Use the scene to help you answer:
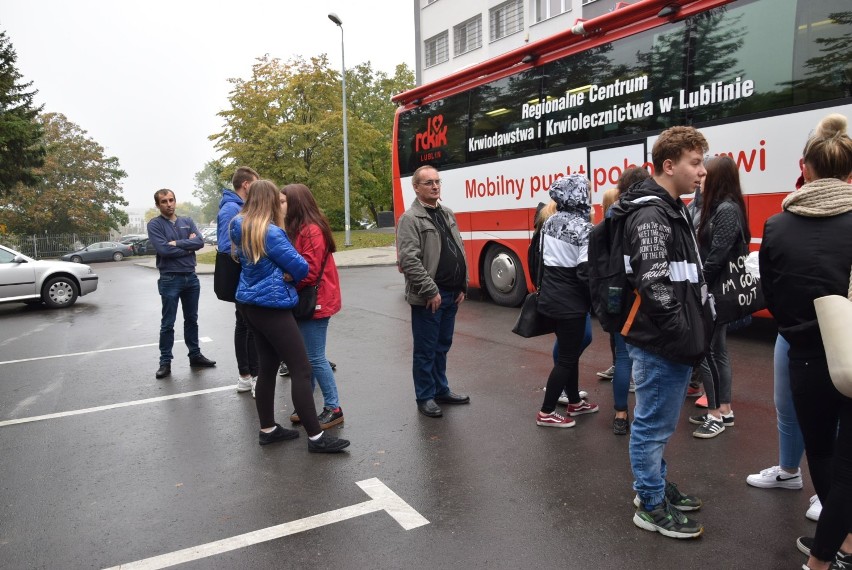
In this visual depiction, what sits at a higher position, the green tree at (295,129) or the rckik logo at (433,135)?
the green tree at (295,129)

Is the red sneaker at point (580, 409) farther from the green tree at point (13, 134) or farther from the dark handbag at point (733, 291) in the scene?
the green tree at point (13, 134)

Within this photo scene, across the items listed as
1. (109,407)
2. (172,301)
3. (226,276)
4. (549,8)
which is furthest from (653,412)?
(549,8)

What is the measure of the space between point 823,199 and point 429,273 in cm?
278

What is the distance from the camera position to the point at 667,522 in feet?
9.80

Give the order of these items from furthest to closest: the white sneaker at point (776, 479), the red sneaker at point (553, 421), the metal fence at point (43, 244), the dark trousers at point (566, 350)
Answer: the metal fence at point (43, 244) < the red sneaker at point (553, 421) < the dark trousers at point (566, 350) < the white sneaker at point (776, 479)

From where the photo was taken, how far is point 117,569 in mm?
2918

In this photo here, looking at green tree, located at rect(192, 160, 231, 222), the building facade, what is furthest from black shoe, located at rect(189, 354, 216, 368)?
green tree, located at rect(192, 160, 231, 222)

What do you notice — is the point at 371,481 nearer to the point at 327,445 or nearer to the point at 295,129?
the point at 327,445

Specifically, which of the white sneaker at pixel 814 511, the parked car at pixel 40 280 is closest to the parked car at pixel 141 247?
the parked car at pixel 40 280

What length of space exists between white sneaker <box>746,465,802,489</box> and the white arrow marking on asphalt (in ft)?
6.07

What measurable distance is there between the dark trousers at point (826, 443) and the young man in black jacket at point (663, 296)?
42 centimetres

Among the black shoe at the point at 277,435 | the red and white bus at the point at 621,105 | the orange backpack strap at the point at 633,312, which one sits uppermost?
the red and white bus at the point at 621,105

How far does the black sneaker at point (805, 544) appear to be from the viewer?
278cm

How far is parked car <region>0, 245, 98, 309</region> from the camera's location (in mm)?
12711
